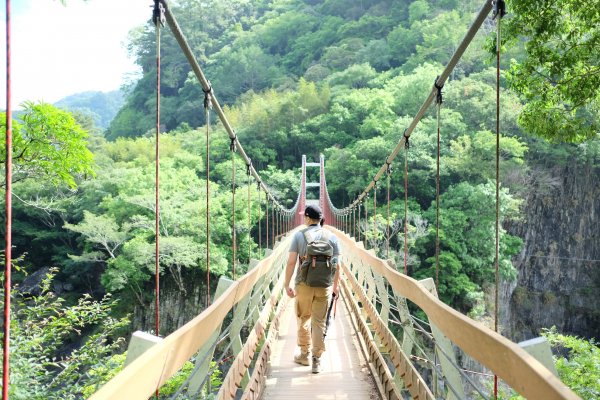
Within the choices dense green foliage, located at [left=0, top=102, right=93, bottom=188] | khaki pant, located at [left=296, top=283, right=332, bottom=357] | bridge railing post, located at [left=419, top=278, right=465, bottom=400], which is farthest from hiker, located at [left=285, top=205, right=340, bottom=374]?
dense green foliage, located at [left=0, top=102, right=93, bottom=188]

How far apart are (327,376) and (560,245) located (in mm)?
16704

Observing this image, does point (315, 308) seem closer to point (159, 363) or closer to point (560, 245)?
point (159, 363)

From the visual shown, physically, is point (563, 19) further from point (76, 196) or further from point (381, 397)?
point (76, 196)

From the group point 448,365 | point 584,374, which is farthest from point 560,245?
point 448,365

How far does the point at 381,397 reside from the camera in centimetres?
223

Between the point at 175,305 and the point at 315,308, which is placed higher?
the point at 315,308

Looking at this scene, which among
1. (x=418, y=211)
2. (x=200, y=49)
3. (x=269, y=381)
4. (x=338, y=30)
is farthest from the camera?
(x=200, y=49)

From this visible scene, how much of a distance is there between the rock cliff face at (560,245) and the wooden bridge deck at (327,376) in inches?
582

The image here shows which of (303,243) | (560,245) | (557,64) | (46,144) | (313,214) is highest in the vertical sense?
(557,64)

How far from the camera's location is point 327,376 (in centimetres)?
268

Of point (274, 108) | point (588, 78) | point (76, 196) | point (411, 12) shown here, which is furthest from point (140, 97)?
point (588, 78)

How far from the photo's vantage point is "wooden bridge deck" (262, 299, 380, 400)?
2.39 m

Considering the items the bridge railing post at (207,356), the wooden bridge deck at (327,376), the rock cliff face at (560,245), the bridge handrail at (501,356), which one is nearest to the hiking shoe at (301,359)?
the wooden bridge deck at (327,376)

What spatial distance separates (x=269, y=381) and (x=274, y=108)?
25488mm
